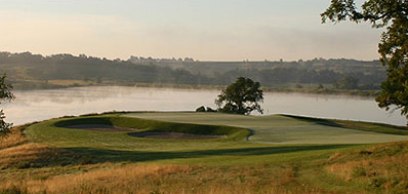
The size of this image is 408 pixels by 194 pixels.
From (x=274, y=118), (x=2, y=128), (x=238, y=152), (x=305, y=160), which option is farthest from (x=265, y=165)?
(x=274, y=118)

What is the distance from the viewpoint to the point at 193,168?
2678 cm

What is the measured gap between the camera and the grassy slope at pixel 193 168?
63.0 feet

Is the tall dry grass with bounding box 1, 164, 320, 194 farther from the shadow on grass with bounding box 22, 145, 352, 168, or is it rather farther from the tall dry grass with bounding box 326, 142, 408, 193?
the shadow on grass with bounding box 22, 145, 352, 168

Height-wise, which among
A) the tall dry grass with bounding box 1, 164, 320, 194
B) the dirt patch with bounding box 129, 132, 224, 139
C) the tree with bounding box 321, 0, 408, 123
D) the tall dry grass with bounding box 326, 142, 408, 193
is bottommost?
the dirt patch with bounding box 129, 132, 224, 139

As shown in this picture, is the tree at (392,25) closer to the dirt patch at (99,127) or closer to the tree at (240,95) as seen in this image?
the dirt patch at (99,127)

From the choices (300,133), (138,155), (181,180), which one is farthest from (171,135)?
(181,180)

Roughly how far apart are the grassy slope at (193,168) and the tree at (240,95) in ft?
154

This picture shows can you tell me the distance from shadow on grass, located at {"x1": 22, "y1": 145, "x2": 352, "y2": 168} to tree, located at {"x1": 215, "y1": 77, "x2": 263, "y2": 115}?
187 ft

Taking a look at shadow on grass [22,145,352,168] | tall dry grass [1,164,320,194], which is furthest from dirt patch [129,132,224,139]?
tall dry grass [1,164,320,194]

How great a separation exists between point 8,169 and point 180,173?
48.2 ft

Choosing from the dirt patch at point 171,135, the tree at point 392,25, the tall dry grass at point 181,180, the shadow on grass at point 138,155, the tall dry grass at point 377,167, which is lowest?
the dirt patch at point 171,135

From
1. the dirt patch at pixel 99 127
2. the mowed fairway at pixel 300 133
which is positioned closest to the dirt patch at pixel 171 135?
the mowed fairway at pixel 300 133

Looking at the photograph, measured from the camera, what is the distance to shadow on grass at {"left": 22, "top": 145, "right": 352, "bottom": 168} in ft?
117

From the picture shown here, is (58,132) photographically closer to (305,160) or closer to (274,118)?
(274,118)
